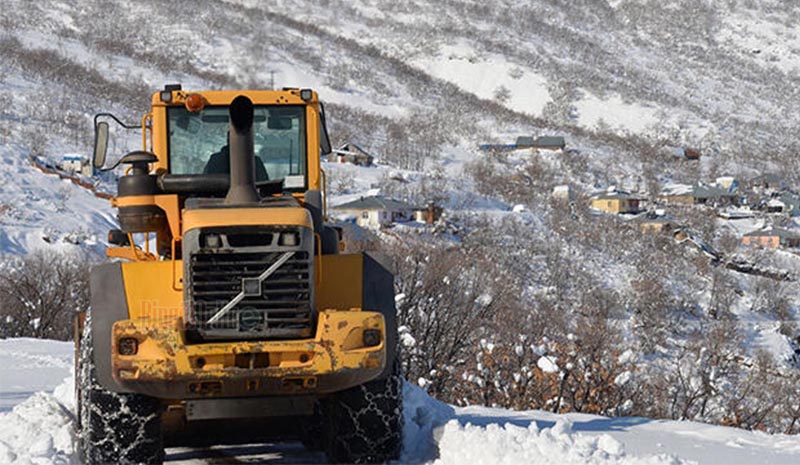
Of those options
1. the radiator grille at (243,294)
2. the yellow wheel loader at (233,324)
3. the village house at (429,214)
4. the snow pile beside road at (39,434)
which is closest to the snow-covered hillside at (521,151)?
the village house at (429,214)

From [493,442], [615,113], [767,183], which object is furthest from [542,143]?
[493,442]

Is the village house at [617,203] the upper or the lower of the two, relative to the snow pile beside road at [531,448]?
lower

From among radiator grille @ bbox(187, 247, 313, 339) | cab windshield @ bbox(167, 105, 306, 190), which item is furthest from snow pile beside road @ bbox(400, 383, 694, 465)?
cab windshield @ bbox(167, 105, 306, 190)

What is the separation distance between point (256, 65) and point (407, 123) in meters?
20.2

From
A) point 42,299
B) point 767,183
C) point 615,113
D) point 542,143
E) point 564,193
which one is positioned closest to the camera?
point 42,299

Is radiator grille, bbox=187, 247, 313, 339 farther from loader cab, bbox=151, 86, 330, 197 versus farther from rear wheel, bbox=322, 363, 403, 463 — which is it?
loader cab, bbox=151, 86, 330, 197

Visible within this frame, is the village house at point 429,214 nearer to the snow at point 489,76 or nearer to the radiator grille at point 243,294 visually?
the radiator grille at point 243,294

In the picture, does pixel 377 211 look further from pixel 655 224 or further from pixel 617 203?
pixel 617 203

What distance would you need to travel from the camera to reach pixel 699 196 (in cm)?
10219

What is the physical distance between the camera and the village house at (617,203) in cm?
9219

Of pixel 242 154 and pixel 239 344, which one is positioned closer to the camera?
pixel 239 344

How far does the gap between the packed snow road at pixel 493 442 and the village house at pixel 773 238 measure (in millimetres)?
78130

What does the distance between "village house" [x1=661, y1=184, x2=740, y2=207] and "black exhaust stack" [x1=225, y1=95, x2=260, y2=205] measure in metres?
98.3

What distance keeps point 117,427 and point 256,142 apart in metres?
2.66
